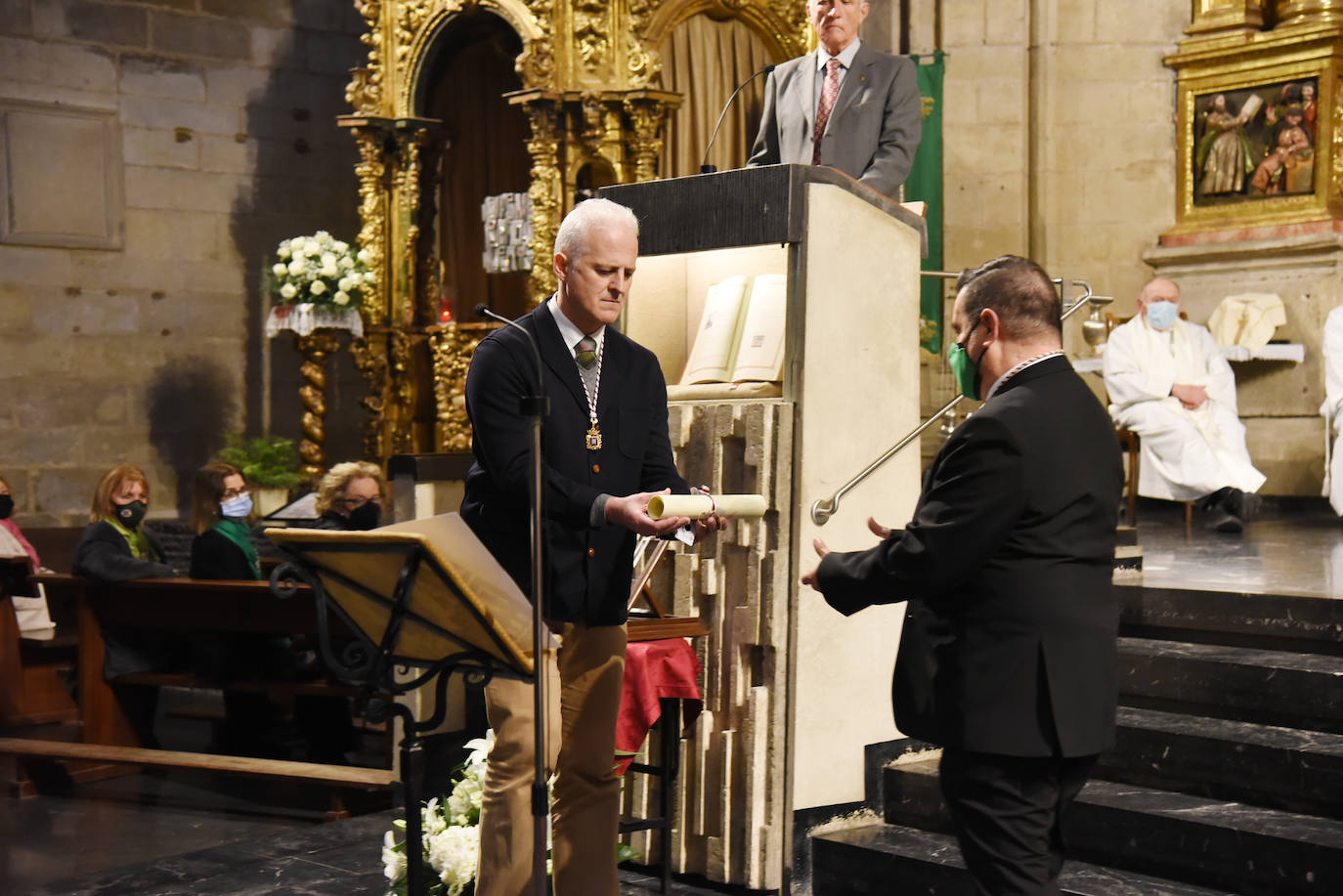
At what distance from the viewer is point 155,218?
10625 millimetres

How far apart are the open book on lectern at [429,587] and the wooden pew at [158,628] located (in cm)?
276

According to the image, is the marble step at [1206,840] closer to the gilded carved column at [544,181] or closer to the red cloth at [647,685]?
the red cloth at [647,685]

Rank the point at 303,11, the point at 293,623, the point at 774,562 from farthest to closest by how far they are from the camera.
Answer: the point at 303,11
the point at 293,623
the point at 774,562

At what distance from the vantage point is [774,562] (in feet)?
13.9

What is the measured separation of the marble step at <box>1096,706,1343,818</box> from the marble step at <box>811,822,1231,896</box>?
0.35 metres

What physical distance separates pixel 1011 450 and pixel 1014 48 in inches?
312

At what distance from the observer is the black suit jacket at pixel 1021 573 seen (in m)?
2.59

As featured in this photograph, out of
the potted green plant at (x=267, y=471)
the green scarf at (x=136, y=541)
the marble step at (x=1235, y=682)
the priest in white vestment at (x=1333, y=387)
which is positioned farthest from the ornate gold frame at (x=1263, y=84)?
the green scarf at (x=136, y=541)

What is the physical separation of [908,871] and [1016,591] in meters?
1.76

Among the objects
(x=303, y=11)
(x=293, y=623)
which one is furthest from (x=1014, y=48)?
(x=293, y=623)

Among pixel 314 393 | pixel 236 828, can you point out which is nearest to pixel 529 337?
pixel 236 828

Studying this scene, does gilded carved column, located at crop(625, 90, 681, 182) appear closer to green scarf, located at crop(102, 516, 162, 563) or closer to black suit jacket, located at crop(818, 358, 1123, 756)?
green scarf, located at crop(102, 516, 162, 563)

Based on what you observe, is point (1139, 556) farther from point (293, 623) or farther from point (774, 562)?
point (293, 623)

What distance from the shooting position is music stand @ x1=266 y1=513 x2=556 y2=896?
8.78ft
